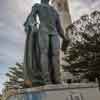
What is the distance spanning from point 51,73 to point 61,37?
2.49ft

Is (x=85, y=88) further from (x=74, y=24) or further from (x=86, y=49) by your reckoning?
(x=74, y=24)

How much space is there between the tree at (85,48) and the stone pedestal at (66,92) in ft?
38.5

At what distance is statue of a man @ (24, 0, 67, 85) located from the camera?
178 inches

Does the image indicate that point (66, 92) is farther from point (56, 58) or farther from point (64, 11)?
point (64, 11)

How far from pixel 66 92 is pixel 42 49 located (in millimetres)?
1146

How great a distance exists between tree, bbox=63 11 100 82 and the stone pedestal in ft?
38.5

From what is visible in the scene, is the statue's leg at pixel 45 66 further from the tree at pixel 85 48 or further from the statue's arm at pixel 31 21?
the tree at pixel 85 48

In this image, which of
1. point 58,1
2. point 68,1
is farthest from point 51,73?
point 68,1

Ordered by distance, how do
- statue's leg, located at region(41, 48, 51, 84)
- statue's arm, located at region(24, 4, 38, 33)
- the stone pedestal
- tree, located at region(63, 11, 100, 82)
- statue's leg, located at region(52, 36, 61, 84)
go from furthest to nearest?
tree, located at region(63, 11, 100, 82)
statue's arm, located at region(24, 4, 38, 33)
statue's leg, located at region(52, 36, 61, 84)
statue's leg, located at region(41, 48, 51, 84)
the stone pedestal

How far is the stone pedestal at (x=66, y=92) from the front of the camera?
12.1 feet

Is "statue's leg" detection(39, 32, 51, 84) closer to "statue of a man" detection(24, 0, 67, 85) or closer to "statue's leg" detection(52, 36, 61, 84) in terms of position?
"statue of a man" detection(24, 0, 67, 85)

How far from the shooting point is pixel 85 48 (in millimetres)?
17141

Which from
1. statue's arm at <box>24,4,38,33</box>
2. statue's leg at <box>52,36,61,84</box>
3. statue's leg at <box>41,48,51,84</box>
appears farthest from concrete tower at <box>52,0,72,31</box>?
statue's leg at <box>41,48,51,84</box>

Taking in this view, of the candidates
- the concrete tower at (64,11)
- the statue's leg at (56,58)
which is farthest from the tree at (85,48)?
the statue's leg at (56,58)
